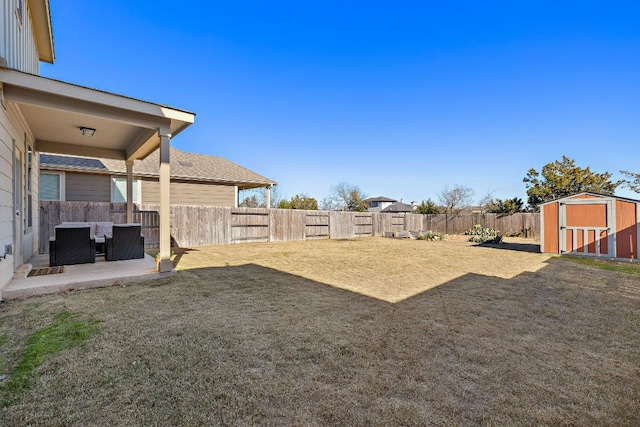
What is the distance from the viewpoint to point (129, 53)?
33.0 feet

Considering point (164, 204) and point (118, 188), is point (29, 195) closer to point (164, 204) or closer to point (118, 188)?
point (164, 204)

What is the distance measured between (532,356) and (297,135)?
17744 millimetres

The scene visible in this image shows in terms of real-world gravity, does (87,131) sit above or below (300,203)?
above

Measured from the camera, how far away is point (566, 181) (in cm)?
1894

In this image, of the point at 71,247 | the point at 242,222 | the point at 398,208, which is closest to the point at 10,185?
the point at 71,247

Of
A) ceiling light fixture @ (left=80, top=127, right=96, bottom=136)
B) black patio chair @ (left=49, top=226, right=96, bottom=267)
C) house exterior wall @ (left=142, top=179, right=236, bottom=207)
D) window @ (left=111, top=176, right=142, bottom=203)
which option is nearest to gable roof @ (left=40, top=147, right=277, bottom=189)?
house exterior wall @ (left=142, top=179, right=236, bottom=207)

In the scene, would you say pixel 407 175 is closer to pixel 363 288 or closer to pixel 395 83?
pixel 395 83

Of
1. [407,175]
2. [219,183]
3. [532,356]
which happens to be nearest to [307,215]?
[219,183]

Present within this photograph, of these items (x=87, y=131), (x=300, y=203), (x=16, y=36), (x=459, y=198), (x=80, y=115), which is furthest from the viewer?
(x=459, y=198)

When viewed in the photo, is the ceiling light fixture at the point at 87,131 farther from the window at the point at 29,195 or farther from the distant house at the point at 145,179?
the distant house at the point at 145,179

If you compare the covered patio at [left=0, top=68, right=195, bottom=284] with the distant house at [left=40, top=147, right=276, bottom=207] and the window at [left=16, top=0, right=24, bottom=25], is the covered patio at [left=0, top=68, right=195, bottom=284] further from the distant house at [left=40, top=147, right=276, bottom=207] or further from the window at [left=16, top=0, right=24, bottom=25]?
the distant house at [left=40, top=147, right=276, bottom=207]

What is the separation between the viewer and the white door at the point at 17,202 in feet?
15.1

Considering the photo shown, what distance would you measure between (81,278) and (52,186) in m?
8.78

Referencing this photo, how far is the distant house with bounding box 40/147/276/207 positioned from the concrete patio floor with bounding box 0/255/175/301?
6043 mm
